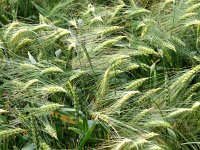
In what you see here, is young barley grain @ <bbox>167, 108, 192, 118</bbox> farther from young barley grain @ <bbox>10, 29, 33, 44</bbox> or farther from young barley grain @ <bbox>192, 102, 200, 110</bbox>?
young barley grain @ <bbox>10, 29, 33, 44</bbox>

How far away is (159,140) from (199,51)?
0.56m

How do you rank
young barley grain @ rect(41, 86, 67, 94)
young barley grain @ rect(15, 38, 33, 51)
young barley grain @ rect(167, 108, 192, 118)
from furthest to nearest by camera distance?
1. young barley grain @ rect(15, 38, 33, 51)
2. young barley grain @ rect(41, 86, 67, 94)
3. young barley grain @ rect(167, 108, 192, 118)

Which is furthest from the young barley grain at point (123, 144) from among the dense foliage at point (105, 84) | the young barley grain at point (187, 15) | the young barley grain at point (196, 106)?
the young barley grain at point (187, 15)

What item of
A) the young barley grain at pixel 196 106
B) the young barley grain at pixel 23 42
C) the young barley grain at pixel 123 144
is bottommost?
the young barley grain at pixel 123 144

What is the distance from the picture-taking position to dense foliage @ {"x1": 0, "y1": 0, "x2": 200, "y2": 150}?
146 cm

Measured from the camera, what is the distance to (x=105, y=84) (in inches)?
61.7

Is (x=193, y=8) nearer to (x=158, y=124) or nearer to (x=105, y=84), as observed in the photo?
(x=105, y=84)

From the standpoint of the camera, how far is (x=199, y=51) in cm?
186

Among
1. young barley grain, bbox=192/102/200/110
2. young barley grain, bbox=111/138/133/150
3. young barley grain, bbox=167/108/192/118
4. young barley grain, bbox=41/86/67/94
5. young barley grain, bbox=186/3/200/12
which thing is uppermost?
young barley grain, bbox=186/3/200/12

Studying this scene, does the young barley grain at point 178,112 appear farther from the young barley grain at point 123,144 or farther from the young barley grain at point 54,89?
the young barley grain at point 54,89

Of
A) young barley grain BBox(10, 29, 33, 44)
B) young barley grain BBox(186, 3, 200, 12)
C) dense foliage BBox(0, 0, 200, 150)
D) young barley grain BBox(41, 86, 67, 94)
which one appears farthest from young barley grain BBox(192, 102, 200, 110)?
young barley grain BBox(10, 29, 33, 44)

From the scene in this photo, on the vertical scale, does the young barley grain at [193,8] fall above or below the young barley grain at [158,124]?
above

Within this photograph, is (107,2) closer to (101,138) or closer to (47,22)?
(47,22)

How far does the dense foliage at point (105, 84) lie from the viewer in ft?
4.80
